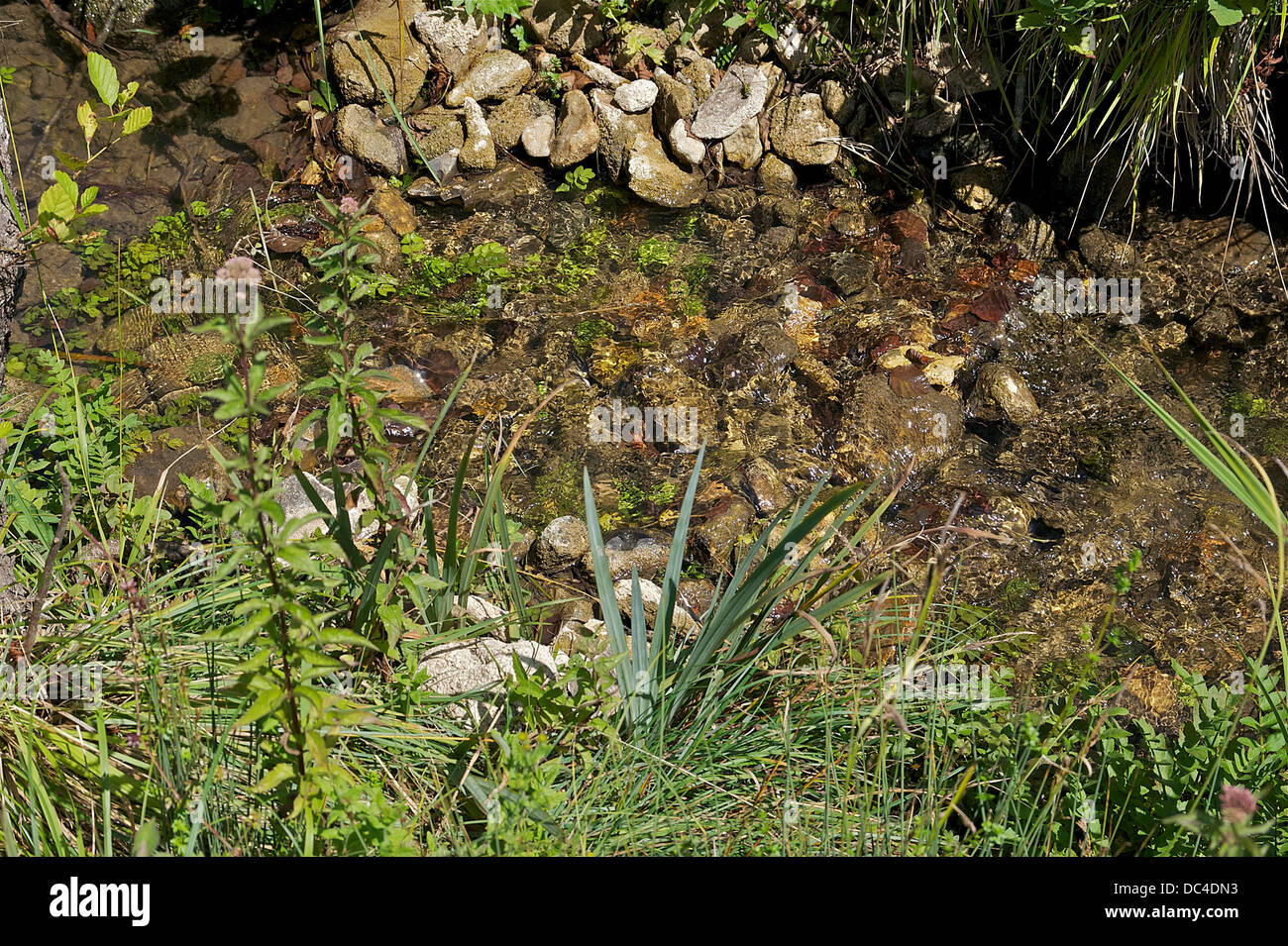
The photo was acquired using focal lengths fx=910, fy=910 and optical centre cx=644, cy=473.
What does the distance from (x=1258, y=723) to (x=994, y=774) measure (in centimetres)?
57

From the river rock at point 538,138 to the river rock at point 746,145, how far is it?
98 centimetres

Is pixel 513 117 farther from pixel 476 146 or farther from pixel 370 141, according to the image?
pixel 370 141

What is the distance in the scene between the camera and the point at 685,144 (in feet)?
16.2

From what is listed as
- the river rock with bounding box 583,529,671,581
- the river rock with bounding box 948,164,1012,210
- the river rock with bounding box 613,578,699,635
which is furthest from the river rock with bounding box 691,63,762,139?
the river rock with bounding box 613,578,699,635

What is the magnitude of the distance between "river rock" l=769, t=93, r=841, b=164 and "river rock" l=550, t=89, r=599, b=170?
1014 mm

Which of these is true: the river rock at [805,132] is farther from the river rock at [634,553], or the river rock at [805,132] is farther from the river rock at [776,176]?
the river rock at [634,553]

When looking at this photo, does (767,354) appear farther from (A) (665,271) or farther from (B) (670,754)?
(B) (670,754)

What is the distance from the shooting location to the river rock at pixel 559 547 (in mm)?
3256

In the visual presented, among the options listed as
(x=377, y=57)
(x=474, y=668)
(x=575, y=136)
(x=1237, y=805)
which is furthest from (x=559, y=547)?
(x=377, y=57)

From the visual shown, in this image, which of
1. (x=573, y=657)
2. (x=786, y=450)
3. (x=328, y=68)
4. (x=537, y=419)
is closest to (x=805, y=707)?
(x=573, y=657)

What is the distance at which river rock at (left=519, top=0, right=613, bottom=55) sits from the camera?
5117mm

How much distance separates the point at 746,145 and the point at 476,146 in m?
1.48

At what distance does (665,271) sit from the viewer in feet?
14.9

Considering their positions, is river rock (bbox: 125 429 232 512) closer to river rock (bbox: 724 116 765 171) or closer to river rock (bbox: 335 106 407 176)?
river rock (bbox: 335 106 407 176)
